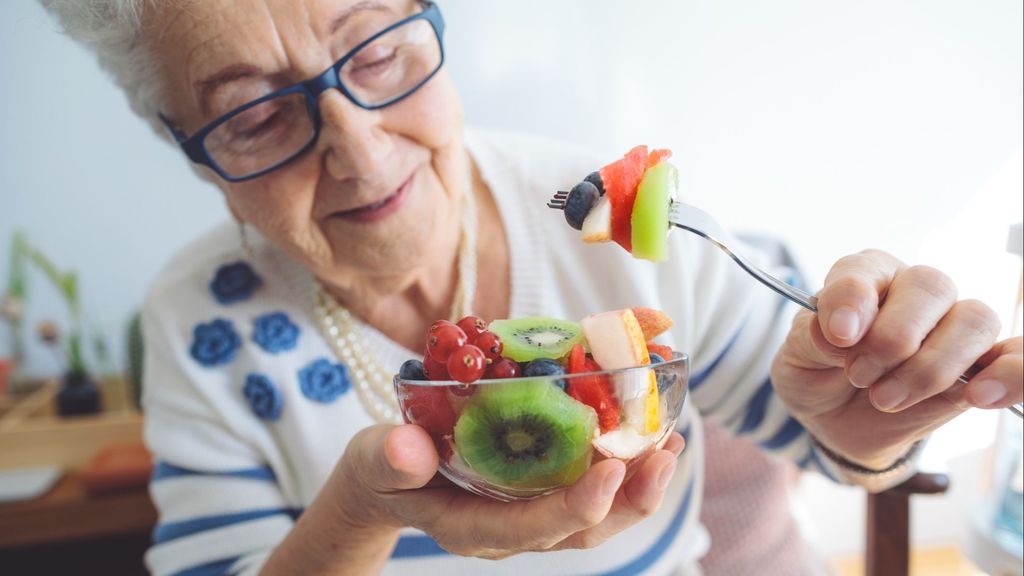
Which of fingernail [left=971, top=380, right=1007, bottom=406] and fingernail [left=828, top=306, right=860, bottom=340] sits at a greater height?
fingernail [left=828, top=306, right=860, bottom=340]

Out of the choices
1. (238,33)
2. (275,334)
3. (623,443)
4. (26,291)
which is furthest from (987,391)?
(26,291)

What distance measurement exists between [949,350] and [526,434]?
297 millimetres

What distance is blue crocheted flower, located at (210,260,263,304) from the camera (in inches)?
41.4

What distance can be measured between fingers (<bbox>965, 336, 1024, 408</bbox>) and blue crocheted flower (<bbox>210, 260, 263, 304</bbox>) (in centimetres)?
88

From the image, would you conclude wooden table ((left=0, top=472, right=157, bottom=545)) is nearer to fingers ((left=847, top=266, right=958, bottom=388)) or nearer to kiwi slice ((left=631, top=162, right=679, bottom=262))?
kiwi slice ((left=631, top=162, right=679, bottom=262))

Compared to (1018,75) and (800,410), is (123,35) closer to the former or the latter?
(800,410)

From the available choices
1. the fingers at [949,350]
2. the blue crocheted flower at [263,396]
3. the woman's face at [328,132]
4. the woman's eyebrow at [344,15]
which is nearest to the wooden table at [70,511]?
the blue crocheted flower at [263,396]

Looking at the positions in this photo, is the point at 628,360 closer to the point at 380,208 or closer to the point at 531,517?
the point at 531,517

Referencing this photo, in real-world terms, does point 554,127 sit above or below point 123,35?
below

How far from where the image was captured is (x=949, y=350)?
0.51 metres

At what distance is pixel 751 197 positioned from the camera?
1.19 meters

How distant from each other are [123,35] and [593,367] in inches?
25.0

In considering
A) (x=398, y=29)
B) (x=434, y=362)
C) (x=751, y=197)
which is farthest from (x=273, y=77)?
(x=751, y=197)

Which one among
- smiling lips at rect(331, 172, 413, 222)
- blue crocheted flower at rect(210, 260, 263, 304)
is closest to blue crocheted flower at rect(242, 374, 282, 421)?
blue crocheted flower at rect(210, 260, 263, 304)
